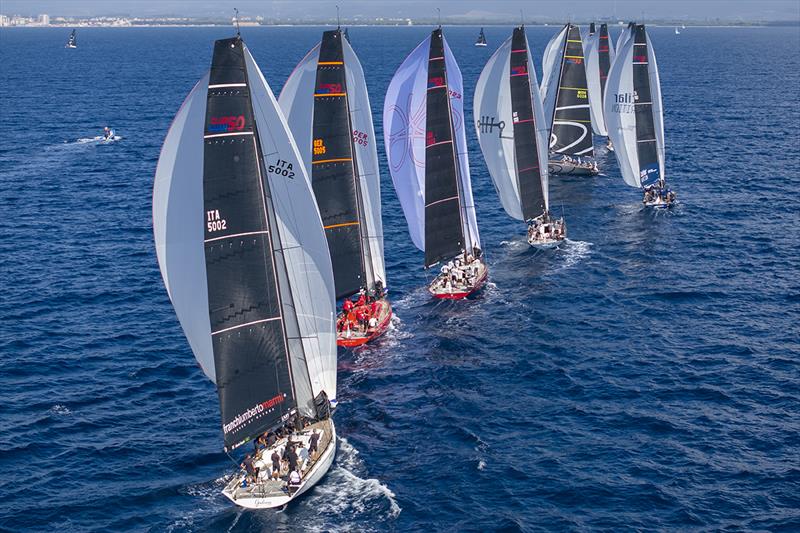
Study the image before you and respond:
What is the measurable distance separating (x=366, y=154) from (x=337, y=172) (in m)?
2.25

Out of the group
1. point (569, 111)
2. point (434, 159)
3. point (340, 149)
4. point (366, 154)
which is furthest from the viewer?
point (569, 111)

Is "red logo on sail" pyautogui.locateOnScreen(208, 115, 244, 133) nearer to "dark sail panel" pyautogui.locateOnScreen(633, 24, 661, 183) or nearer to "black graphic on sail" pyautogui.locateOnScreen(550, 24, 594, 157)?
"dark sail panel" pyautogui.locateOnScreen(633, 24, 661, 183)

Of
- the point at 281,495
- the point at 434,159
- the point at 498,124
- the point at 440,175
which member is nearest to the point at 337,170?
the point at 434,159

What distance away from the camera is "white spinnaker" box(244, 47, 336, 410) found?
129ft

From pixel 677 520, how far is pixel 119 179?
256 ft

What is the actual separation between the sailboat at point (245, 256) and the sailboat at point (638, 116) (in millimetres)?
53883

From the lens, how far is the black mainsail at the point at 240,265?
125 feet

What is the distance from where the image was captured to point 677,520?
38531 millimetres

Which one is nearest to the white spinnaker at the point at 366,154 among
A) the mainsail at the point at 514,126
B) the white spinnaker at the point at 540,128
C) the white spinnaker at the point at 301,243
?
the white spinnaker at the point at 301,243

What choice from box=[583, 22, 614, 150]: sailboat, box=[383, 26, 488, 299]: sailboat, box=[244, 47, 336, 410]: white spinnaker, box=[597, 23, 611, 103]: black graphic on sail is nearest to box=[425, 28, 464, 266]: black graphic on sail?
box=[383, 26, 488, 299]: sailboat

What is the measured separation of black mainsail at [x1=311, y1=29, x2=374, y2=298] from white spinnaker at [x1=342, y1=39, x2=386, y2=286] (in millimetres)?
377

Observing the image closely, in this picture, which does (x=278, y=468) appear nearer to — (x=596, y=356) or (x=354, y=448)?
(x=354, y=448)

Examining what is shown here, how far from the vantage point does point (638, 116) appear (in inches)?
3509

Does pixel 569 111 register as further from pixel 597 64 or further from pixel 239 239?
pixel 239 239
